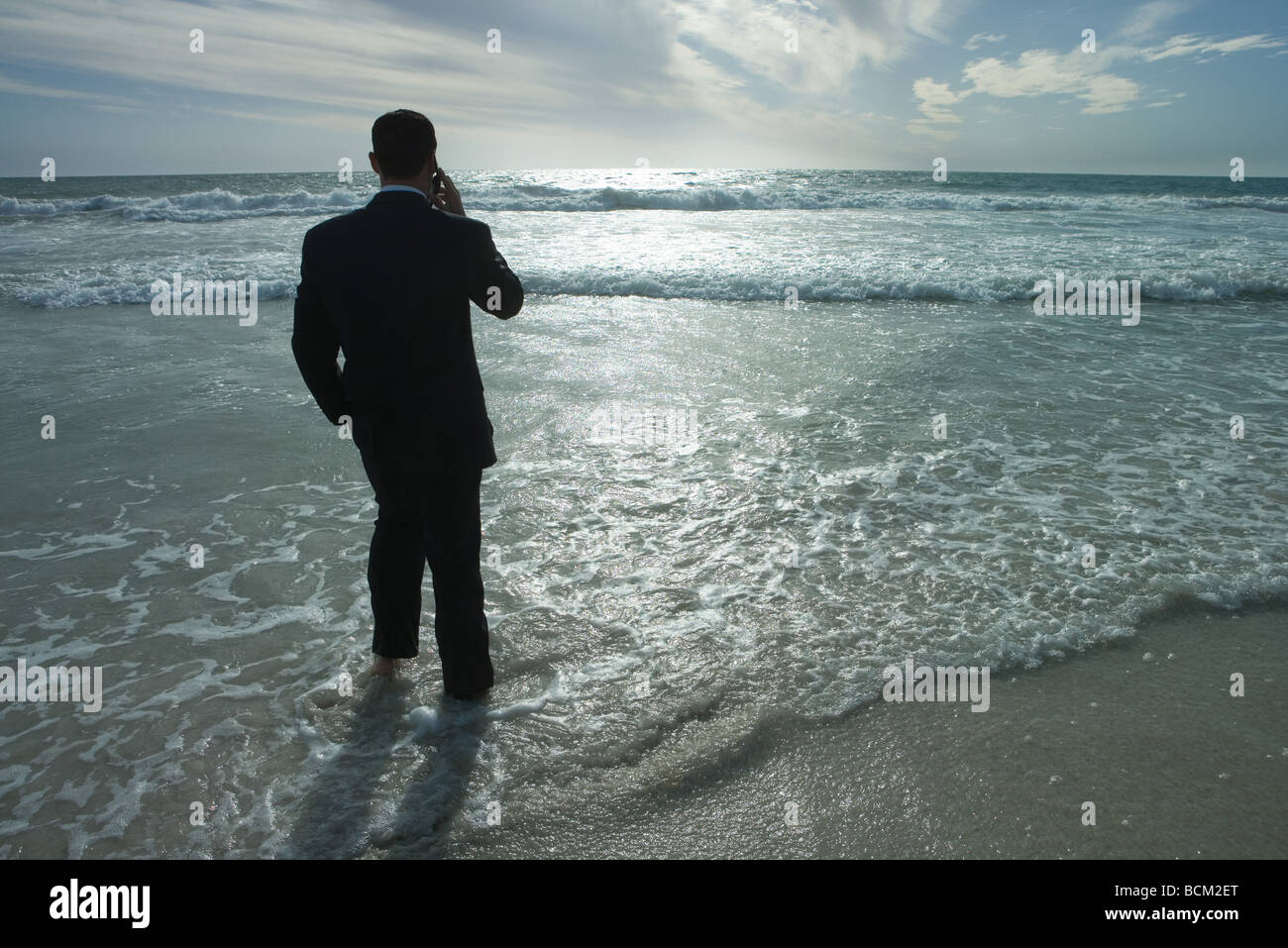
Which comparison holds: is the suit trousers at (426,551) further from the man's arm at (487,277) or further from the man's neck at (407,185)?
the man's neck at (407,185)

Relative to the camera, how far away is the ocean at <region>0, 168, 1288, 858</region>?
2625mm

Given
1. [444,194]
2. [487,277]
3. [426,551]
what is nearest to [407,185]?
[444,194]

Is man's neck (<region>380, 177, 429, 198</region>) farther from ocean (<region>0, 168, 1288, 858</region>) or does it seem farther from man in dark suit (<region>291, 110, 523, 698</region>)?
ocean (<region>0, 168, 1288, 858</region>)

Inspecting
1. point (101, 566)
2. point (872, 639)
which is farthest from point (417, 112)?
Answer: point (101, 566)

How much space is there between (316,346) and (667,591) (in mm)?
2127

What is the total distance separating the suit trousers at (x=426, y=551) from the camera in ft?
9.16

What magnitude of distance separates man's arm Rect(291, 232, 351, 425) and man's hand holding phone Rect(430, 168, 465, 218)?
526 mm

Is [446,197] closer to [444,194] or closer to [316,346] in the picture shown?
[444,194]

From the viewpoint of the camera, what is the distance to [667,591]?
3.94 m

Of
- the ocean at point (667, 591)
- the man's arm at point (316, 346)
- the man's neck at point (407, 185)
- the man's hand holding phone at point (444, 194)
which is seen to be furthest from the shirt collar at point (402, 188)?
the ocean at point (667, 591)

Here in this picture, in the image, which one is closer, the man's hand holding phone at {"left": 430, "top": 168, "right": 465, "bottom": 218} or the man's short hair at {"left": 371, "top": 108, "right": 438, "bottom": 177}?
the man's short hair at {"left": 371, "top": 108, "right": 438, "bottom": 177}

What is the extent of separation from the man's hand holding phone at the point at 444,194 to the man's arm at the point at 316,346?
526 millimetres

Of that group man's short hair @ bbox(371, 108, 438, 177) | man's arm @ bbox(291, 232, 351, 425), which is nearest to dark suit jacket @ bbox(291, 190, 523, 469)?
man's arm @ bbox(291, 232, 351, 425)
